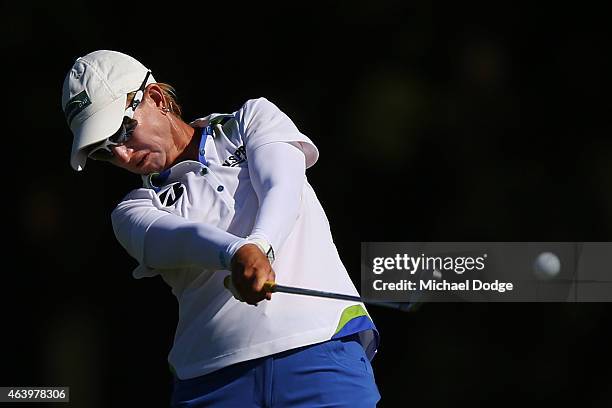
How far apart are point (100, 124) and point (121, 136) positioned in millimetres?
48

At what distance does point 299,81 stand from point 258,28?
0.68 feet

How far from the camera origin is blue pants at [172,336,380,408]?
215 centimetres

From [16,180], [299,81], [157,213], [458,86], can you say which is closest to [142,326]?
[16,180]

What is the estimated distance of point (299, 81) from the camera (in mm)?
3941

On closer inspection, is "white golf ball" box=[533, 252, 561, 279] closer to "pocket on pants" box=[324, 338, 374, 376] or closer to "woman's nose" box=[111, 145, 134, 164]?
"pocket on pants" box=[324, 338, 374, 376]

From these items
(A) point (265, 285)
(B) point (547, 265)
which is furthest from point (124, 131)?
(B) point (547, 265)

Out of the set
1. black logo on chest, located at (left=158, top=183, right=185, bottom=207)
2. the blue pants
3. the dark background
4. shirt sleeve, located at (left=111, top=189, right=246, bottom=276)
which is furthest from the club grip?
the dark background

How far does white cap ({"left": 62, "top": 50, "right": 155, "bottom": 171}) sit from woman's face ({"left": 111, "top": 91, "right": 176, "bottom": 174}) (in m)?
0.05

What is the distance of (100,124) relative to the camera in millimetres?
2293

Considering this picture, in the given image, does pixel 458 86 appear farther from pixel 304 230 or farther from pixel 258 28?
pixel 304 230

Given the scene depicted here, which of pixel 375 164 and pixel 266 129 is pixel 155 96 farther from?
pixel 375 164

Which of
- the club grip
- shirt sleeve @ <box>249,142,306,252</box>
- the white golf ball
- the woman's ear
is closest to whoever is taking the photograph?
the club grip

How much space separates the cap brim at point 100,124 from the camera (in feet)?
7.52

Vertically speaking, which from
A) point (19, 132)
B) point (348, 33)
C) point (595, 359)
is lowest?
point (595, 359)
